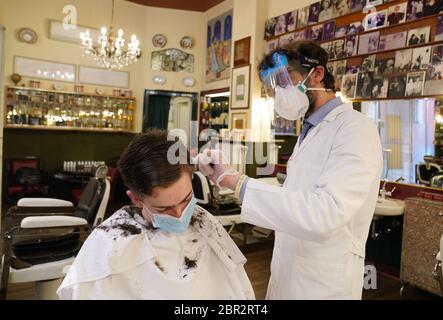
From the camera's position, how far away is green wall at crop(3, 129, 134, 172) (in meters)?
5.70

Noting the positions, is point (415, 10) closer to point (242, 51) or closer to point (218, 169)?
point (242, 51)

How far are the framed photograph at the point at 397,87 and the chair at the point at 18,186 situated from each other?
501 cm

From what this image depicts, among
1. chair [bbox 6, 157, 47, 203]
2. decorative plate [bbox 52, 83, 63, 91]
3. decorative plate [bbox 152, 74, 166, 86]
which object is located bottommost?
chair [bbox 6, 157, 47, 203]

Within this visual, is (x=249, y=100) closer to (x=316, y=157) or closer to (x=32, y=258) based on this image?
(x=32, y=258)

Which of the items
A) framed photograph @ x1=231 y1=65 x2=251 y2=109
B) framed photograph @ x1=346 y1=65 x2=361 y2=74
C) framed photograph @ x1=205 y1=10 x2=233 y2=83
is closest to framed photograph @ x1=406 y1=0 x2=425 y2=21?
framed photograph @ x1=346 y1=65 x2=361 y2=74

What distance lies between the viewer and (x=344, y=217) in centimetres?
90

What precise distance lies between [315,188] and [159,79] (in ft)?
19.9

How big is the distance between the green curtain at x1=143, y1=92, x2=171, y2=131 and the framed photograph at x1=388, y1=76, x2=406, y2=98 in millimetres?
4279

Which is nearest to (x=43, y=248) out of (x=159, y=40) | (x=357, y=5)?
(x=357, y=5)

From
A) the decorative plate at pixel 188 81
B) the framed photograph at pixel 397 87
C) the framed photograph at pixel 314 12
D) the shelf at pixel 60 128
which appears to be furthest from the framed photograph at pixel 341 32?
the shelf at pixel 60 128

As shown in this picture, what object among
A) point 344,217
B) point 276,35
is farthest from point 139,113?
point 344,217

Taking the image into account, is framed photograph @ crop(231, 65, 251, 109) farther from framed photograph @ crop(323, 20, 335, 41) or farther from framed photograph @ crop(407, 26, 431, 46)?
framed photograph @ crop(407, 26, 431, 46)

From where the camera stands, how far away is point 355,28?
11.9 feet
